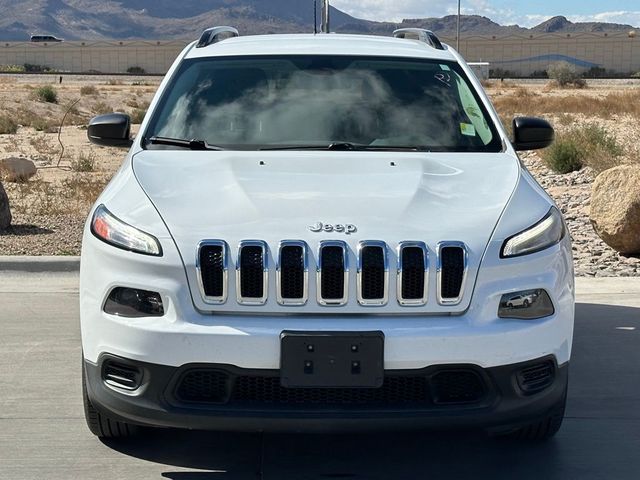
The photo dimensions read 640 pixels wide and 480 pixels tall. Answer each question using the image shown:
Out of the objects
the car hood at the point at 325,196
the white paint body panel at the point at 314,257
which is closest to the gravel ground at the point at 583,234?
the car hood at the point at 325,196

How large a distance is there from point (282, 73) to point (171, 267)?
2.10 metres

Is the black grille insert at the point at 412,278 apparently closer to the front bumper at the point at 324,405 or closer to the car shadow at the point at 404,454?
the front bumper at the point at 324,405

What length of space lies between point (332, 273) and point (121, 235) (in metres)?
0.89

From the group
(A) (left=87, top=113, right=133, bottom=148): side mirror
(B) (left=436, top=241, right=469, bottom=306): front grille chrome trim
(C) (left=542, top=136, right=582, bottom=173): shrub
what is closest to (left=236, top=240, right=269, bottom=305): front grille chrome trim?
(B) (left=436, top=241, right=469, bottom=306): front grille chrome trim

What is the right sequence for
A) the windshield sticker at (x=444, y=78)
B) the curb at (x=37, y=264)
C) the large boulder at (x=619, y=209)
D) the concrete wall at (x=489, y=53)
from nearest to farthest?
the windshield sticker at (x=444, y=78) → the curb at (x=37, y=264) → the large boulder at (x=619, y=209) → the concrete wall at (x=489, y=53)

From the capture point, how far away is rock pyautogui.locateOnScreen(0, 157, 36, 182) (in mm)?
16906

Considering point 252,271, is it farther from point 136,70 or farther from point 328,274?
point 136,70

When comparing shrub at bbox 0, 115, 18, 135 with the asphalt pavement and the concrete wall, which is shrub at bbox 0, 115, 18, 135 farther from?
the concrete wall

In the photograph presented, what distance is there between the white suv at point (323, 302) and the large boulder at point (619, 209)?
552 centimetres

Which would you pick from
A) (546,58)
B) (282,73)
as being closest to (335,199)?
(282,73)

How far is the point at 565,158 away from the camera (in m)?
18.3

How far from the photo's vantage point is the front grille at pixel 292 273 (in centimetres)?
423

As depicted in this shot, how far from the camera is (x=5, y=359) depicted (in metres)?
6.61

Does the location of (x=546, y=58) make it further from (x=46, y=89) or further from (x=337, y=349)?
(x=337, y=349)
